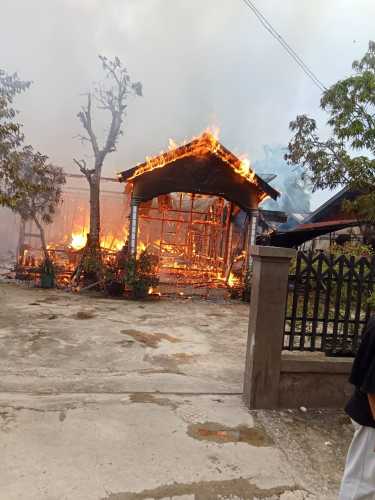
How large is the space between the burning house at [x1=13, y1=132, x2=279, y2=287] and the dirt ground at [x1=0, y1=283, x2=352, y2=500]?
21.4ft

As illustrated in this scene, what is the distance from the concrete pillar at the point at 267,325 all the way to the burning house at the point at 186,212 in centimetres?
806

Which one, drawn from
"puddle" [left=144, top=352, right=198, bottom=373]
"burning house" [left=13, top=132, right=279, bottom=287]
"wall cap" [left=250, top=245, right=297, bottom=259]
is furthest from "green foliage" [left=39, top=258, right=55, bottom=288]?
"wall cap" [left=250, top=245, right=297, bottom=259]

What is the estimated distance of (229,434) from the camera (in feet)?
11.4

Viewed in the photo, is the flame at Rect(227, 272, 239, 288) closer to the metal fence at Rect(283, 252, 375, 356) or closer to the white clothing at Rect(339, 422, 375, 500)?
the metal fence at Rect(283, 252, 375, 356)

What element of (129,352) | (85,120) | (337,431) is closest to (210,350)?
(129,352)

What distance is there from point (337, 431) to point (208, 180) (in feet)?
32.3

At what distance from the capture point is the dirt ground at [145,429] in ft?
8.89

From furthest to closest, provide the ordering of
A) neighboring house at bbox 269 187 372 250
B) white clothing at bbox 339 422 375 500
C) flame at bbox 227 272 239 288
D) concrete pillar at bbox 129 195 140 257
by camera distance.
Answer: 1. flame at bbox 227 272 239 288
2. concrete pillar at bbox 129 195 140 257
3. neighboring house at bbox 269 187 372 250
4. white clothing at bbox 339 422 375 500

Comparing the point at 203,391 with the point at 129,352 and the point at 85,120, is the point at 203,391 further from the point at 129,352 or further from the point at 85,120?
the point at 85,120

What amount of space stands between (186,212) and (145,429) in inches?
474

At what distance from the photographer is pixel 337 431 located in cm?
377

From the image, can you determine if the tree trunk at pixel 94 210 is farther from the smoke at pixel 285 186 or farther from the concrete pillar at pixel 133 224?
the smoke at pixel 285 186

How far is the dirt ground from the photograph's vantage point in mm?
2711

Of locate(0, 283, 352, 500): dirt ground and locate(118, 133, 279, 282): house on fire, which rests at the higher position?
locate(118, 133, 279, 282): house on fire
